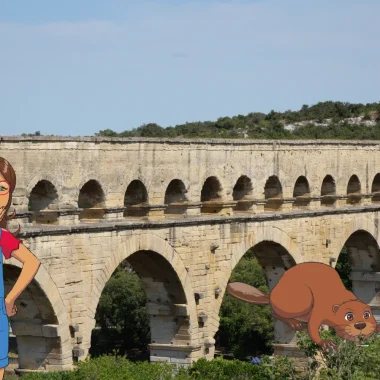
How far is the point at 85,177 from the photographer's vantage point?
24625mm

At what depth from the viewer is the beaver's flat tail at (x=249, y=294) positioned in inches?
990

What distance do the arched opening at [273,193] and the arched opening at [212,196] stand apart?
92.6 inches

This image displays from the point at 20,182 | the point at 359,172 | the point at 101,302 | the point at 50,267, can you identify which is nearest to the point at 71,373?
the point at 50,267

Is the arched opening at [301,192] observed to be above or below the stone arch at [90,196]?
below

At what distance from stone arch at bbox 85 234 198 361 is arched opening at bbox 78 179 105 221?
1.23 m

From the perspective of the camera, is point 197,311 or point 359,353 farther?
point 197,311

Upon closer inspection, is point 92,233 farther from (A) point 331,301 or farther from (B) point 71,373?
(A) point 331,301

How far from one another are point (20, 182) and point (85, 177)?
2.06m

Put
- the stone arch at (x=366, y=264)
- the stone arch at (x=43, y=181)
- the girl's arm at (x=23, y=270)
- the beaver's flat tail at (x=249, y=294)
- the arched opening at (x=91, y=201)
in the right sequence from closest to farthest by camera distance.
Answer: the girl's arm at (x=23, y=270) → the stone arch at (x=43, y=181) → the beaver's flat tail at (x=249, y=294) → the arched opening at (x=91, y=201) → the stone arch at (x=366, y=264)

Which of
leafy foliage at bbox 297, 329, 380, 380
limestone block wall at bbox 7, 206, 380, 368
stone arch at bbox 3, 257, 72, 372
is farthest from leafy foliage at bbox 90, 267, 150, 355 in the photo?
stone arch at bbox 3, 257, 72, 372

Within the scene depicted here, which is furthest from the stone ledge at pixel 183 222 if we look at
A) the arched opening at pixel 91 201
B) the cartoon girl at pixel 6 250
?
the cartoon girl at pixel 6 250

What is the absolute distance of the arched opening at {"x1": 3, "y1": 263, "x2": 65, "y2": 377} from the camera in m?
23.7

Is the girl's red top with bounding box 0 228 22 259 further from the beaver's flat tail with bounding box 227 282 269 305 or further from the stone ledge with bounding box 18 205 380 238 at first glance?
the beaver's flat tail with bounding box 227 282 269 305

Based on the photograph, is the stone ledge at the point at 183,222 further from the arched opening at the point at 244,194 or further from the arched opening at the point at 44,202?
the arched opening at the point at 244,194
